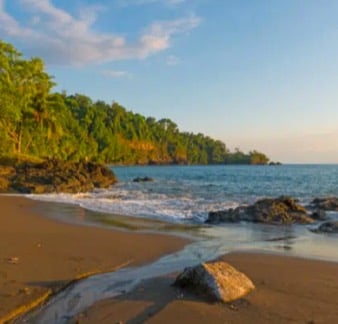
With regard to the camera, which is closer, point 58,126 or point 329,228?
point 329,228

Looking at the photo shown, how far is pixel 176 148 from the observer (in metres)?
199

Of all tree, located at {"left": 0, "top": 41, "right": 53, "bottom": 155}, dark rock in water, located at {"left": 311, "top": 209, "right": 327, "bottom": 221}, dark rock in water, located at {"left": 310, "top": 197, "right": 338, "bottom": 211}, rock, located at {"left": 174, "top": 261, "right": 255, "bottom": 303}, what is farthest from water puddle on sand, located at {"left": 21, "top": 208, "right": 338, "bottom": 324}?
tree, located at {"left": 0, "top": 41, "right": 53, "bottom": 155}

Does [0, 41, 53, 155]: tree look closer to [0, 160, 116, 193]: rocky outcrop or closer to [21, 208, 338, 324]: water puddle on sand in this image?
[0, 160, 116, 193]: rocky outcrop

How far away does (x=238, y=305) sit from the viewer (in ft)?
19.6

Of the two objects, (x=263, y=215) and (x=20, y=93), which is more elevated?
(x=20, y=93)

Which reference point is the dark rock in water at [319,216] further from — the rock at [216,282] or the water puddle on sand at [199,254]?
the rock at [216,282]

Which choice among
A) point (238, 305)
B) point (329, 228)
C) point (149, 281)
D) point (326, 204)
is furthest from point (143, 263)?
point (326, 204)

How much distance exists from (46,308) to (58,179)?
3077cm

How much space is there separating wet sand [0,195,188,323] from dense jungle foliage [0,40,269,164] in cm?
3398

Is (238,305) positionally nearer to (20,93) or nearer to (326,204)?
(326,204)

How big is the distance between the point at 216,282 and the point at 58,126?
53898 millimetres

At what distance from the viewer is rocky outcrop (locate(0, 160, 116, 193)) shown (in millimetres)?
32688

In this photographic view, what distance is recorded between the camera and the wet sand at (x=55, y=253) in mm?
6797

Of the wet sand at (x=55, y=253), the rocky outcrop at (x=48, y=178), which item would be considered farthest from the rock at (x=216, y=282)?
the rocky outcrop at (x=48, y=178)
